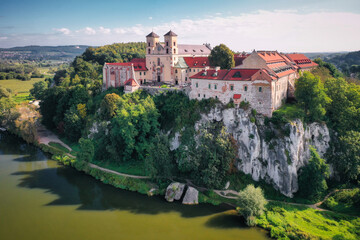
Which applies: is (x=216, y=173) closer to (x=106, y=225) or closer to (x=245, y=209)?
(x=245, y=209)

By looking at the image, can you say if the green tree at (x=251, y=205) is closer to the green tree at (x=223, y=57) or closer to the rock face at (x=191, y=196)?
the rock face at (x=191, y=196)

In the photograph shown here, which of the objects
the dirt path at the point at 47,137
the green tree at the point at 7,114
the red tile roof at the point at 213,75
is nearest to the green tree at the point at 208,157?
the red tile roof at the point at 213,75

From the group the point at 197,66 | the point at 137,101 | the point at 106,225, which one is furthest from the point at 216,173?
the point at 197,66

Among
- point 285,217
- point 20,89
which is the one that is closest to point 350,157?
point 285,217

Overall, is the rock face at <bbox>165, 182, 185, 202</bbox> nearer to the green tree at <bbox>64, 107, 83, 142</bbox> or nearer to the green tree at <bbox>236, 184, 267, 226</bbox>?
the green tree at <bbox>236, 184, 267, 226</bbox>

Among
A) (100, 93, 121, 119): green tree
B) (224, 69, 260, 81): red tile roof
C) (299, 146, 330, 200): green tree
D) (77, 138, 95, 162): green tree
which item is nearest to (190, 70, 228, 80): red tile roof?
(224, 69, 260, 81): red tile roof

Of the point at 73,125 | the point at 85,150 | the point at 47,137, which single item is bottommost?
the point at 47,137

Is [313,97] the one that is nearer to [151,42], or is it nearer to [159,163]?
[159,163]
